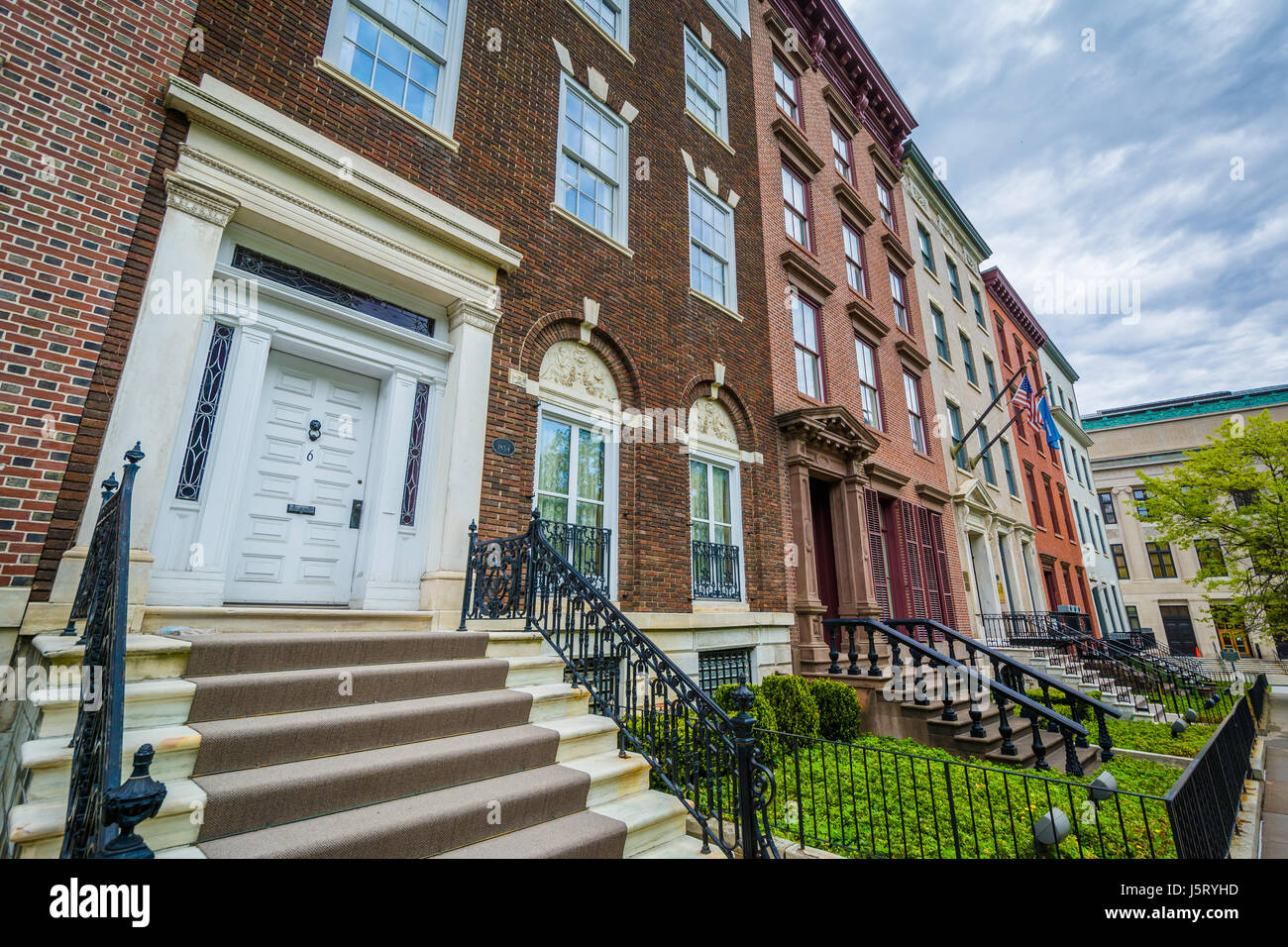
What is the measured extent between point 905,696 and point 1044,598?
17897 millimetres

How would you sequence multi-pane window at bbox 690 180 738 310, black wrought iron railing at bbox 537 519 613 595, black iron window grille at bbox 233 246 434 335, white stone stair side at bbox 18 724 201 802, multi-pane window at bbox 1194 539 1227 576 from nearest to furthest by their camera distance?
white stone stair side at bbox 18 724 201 802, black iron window grille at bbox 233 246 434 335, black wrought iron railing at bbox 537 519 613 595, multi-pane window at bbox 690 180 738 310, multi-pane window at bbox 1194 539 1227 576

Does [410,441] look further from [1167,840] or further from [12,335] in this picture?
[1167,840]

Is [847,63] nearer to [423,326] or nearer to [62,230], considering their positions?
[423,326]

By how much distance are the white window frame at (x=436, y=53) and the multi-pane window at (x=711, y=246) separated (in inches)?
188

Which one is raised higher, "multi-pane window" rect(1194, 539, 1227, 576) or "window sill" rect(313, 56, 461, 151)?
"window sill" rect(313, 56, 461, 151)

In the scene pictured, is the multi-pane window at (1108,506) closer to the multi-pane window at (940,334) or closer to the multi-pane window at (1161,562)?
the multi-pane window at (1161,562)

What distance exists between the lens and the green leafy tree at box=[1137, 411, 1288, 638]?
2078cm

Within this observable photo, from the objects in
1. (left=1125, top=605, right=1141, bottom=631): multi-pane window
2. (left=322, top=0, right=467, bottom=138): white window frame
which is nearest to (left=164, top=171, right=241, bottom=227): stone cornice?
(left=322, top=0, right=467, bottom=138): white window frame

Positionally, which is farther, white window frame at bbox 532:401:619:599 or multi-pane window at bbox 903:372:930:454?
multi-pane window at bbox 903:372:930:454

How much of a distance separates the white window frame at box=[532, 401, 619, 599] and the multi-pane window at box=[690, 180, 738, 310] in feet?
13.1

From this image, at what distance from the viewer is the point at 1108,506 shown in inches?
1673

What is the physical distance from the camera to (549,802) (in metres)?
3.75

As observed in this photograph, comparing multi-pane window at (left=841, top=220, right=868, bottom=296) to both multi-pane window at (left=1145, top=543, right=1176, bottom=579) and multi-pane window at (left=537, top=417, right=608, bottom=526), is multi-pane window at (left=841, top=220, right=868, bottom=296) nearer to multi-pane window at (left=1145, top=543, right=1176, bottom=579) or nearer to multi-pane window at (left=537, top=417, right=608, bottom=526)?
multi-pane window at (left=537, top=417, right=608, bottom=526)

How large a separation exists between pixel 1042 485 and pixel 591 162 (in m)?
25.3
